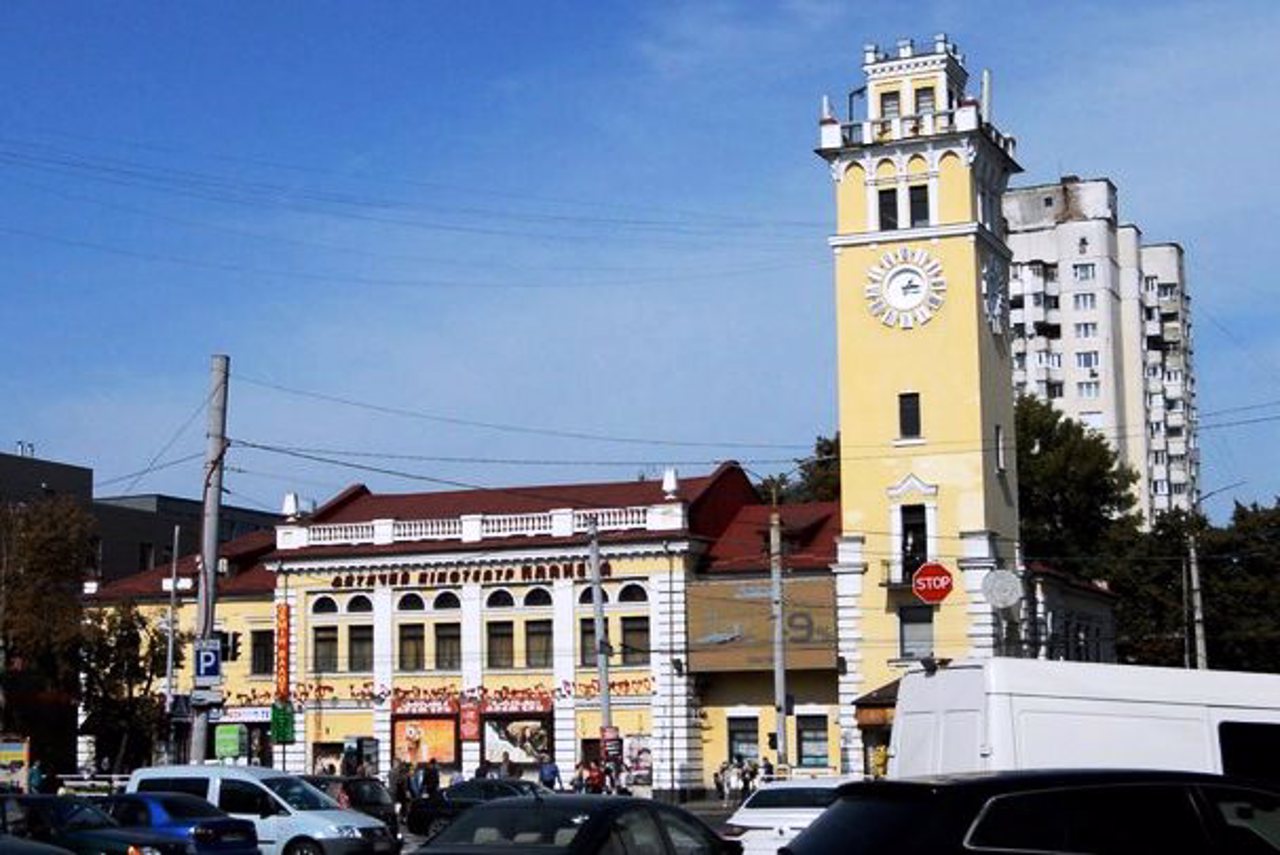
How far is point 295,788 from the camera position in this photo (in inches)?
1293

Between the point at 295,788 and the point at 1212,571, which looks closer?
the point at 295,788

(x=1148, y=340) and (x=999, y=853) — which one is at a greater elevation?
(x=1148, y=340)

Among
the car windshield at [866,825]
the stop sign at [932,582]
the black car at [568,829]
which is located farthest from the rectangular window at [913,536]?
the car windshield at [866,825]

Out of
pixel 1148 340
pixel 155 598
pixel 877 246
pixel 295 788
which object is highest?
pixel 1148 340

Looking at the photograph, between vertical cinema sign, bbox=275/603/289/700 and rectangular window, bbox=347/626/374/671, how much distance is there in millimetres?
2304

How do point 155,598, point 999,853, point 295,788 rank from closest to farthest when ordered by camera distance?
1. point 999,853
2. point 295,788
3. point 155,598

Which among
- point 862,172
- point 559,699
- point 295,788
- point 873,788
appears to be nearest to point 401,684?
point 559,699

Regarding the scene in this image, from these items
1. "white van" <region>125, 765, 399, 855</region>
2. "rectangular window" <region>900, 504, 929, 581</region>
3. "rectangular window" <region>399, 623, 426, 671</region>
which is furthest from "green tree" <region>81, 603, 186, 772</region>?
"white van" <region>125, 765, 399, 855</region>

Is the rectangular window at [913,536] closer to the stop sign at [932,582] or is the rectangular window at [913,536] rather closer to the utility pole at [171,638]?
the stop sign at [932,582]

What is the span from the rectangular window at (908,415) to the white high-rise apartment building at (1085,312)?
6289cm

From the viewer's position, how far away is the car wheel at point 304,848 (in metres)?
31.7

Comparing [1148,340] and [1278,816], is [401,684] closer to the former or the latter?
[1278,816]

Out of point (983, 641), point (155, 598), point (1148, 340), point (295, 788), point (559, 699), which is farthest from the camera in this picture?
point (1148, 340)

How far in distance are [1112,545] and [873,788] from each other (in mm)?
74890
